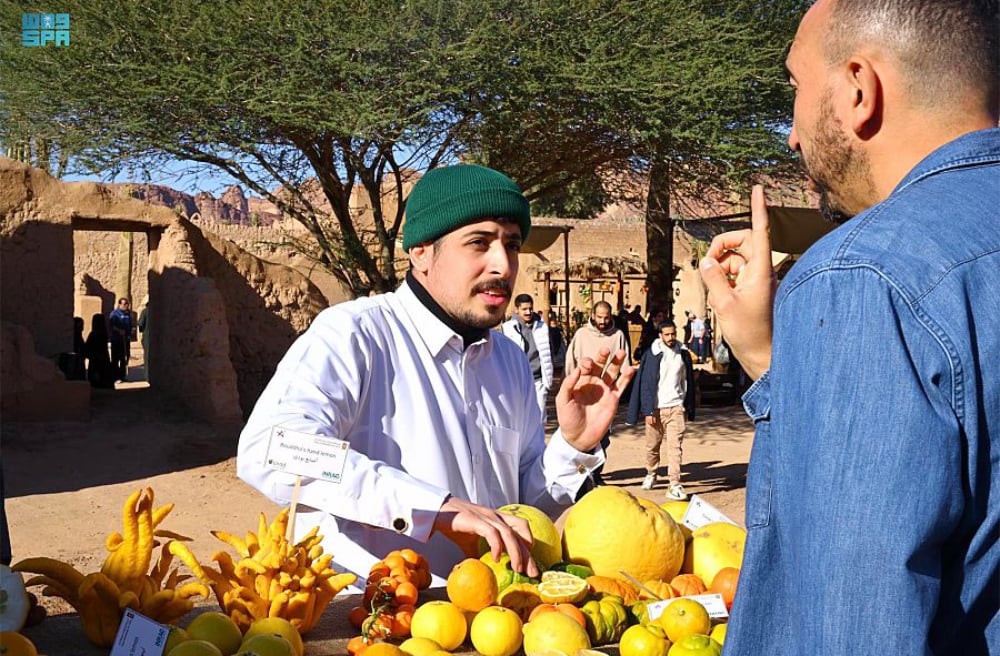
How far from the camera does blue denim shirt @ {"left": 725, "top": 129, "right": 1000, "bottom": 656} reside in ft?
3.03

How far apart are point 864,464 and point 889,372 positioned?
10cm

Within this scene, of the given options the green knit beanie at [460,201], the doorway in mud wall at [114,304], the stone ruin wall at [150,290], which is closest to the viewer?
the green knit beanie at [460,201]

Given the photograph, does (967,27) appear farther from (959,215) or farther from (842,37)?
(959,215)

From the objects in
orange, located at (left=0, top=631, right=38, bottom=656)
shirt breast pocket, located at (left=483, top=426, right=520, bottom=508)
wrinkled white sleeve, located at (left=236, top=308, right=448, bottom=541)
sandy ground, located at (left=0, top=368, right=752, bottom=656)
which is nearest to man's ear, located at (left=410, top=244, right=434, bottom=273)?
wrinkled white sleeve, located at (left=236, top=308, right=448, bottom=541)

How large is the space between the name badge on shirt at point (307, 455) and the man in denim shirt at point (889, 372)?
3.57 ft

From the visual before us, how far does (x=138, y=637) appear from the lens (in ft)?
5.72

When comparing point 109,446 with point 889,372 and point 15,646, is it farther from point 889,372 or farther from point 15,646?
point 889,372

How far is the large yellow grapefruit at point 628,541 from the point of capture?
7.66 feet

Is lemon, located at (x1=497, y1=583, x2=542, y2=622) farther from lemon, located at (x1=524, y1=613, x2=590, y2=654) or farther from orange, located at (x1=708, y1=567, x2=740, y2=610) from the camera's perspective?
orange, located at (x1=708, y1=567, x2=740, y2=610)

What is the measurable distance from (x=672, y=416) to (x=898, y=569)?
8082mm

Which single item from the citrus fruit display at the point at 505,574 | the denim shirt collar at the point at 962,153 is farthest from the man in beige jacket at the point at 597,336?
the denim shirt collar at the point at 962,153

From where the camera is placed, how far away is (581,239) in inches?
1296

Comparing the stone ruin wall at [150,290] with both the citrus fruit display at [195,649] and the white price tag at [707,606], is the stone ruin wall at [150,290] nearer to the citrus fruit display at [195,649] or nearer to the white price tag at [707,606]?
the citrus fruit display at [195,649]

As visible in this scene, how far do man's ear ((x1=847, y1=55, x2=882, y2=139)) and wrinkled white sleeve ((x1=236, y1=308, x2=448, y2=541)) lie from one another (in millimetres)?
1348
